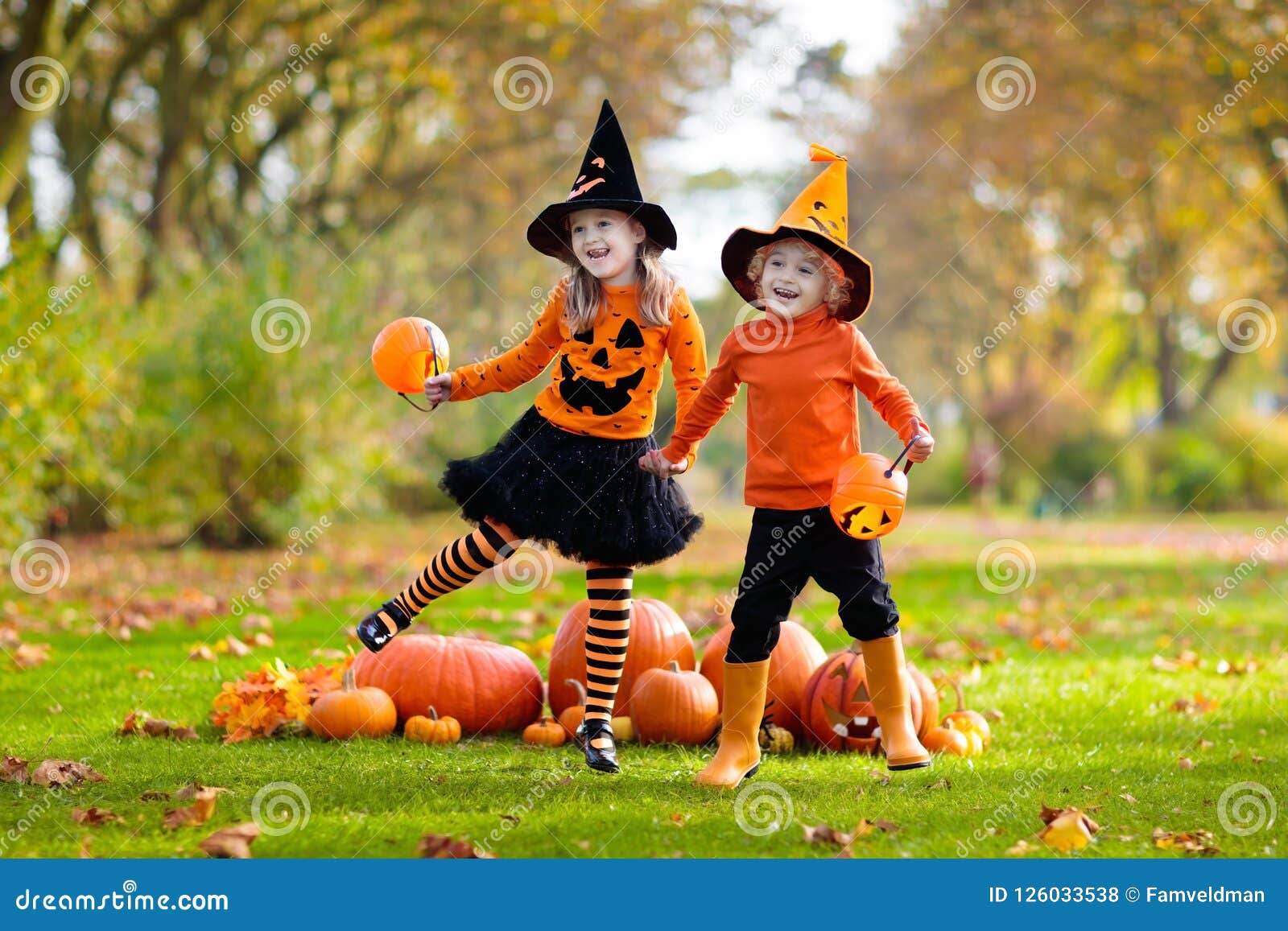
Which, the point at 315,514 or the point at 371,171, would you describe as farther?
the point at 371,171

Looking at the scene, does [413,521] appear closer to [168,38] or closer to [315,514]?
[315,514]

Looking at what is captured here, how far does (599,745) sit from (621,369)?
4.39 feet

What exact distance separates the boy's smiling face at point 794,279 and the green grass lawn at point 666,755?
1.61m

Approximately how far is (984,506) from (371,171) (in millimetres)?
15617

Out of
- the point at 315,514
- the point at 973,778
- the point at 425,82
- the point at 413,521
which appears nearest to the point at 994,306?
the point at 413,521

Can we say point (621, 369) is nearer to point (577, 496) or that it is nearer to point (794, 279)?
point (577, 496)

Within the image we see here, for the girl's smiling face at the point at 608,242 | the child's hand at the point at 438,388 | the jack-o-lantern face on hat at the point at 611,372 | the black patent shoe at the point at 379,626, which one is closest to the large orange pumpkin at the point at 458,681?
the black patent shoe at the point at 379,626

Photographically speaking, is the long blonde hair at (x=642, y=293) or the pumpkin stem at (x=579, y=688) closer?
the long blonde hair at (x=642, y=293)

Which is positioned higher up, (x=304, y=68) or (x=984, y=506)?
(x=304, y=68)

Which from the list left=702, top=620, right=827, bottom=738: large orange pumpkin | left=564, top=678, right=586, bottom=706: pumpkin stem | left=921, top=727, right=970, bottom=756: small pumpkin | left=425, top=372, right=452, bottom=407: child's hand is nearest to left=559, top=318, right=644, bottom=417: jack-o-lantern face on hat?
left=425, top=372, right=452, bottom=407: child's hand

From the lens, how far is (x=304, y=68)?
50.4 ft

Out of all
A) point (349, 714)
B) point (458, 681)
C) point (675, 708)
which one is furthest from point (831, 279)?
point (349, 714)

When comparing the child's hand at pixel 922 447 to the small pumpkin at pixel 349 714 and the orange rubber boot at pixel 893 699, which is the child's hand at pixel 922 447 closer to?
the orange rubber boot at pixel 893 699

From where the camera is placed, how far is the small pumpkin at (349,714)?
4.72 meters
